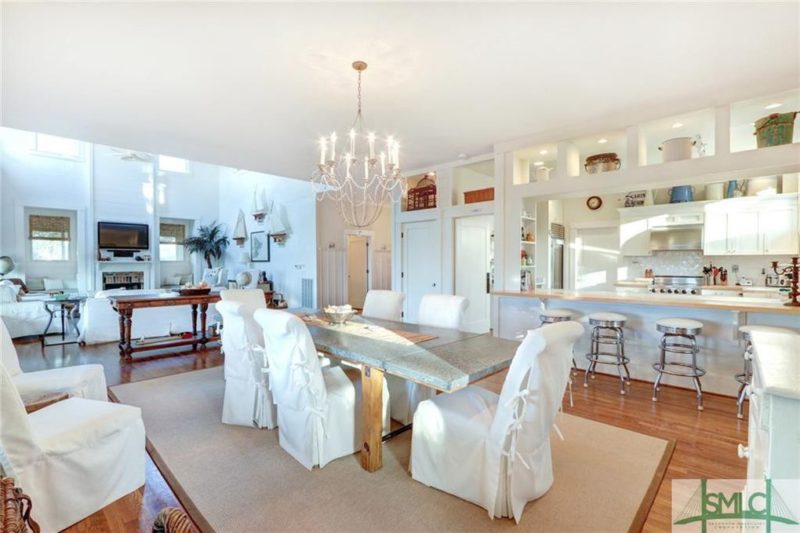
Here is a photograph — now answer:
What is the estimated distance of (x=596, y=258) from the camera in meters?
6.86

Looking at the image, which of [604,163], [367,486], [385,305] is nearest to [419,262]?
[385,305]

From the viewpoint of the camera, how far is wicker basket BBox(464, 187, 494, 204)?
16.8ft

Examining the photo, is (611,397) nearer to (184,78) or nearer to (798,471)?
(798,471)

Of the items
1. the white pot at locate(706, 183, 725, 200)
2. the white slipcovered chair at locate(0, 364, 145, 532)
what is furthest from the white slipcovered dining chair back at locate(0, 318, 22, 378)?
the white pot at locate(706, 183, 725, 200)

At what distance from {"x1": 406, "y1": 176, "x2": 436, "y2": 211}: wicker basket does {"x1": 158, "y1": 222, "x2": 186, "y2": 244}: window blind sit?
7545 mm

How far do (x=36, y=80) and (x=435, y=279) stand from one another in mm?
4882

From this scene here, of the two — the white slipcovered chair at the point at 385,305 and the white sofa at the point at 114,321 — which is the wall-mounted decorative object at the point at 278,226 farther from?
the white slipcovered chair at the point at 385,305

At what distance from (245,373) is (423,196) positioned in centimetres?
422

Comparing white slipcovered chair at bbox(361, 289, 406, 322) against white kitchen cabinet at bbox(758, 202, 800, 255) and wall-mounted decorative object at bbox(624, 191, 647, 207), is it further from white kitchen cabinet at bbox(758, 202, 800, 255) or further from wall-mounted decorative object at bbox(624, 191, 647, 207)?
white kitchen cabinet at bbox(758, 202, 800, 255)

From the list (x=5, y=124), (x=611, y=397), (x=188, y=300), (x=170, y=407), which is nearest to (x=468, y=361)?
(x=611, y=397)

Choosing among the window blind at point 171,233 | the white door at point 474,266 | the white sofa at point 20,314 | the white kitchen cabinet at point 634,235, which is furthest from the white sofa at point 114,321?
the white kitchen cabinet at point 634,235

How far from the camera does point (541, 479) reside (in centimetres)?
181

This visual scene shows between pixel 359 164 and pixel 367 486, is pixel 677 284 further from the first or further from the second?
pixel 367 486
